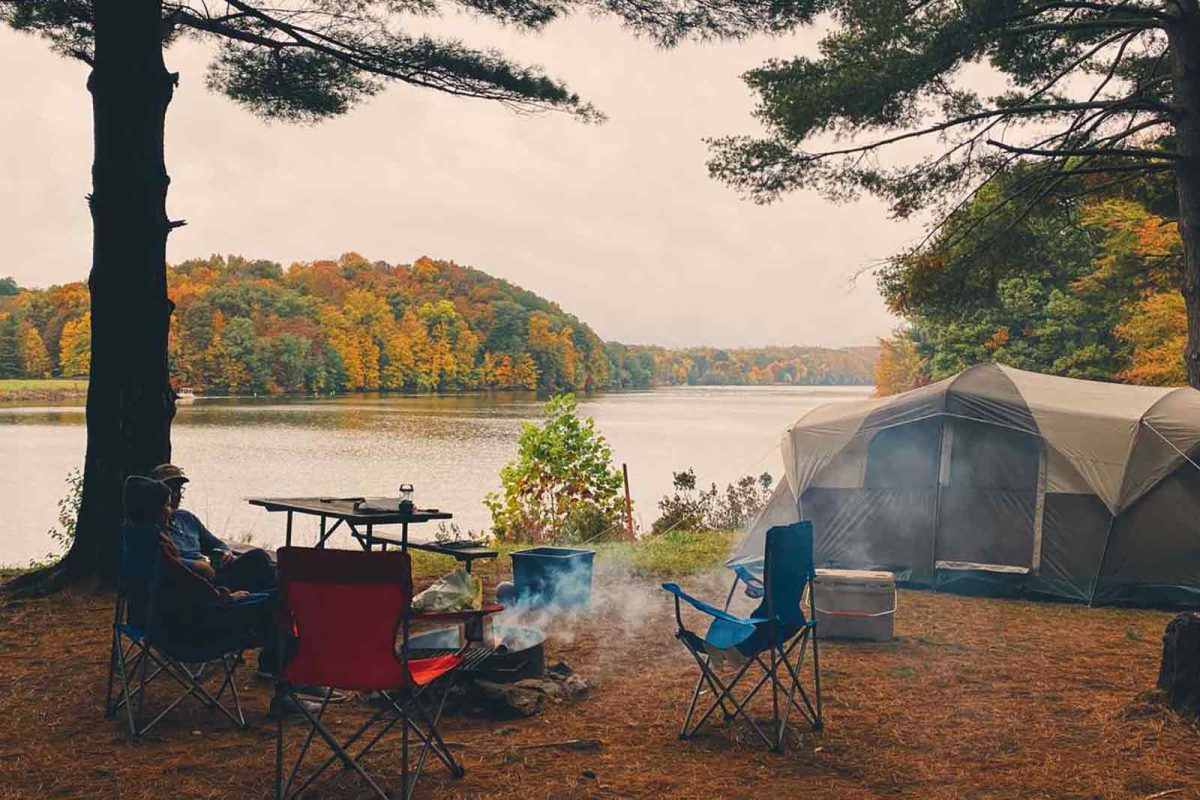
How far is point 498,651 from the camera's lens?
160 inches

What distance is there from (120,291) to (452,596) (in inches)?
131

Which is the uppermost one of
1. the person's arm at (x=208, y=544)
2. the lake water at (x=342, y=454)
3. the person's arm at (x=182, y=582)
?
the person's arm at (x=182, y=582)

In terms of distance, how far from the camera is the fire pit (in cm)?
395

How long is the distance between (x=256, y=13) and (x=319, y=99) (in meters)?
1.42

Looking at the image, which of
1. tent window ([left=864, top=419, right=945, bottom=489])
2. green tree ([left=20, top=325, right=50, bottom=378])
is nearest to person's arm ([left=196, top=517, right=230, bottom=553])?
tent window ([left=864, top=419, right=945, bottom=489])

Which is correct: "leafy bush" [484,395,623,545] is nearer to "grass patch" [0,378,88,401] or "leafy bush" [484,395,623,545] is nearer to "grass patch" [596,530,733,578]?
"grass patch" [596,530,733,578]

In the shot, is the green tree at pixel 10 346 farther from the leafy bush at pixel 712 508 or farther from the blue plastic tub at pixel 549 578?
the blue plastic tub at pixel 549 578

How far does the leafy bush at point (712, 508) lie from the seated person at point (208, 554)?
20.2ft

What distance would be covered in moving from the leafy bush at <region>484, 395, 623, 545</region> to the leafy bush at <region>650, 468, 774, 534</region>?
A: 0.65 m

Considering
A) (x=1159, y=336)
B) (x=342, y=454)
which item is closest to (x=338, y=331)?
(x=342, y=454)

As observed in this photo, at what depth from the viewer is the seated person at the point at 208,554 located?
422 cm

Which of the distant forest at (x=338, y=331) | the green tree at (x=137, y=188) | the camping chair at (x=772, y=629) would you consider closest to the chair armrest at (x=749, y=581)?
the camping chair at (x=772, y=629)

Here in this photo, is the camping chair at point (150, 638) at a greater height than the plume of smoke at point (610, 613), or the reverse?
the camping chair at point (150, 638)

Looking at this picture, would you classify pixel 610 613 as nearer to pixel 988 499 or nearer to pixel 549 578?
pixel 549 578
